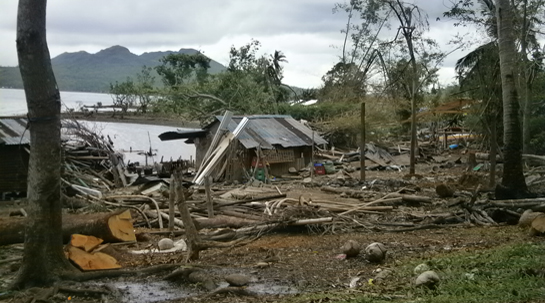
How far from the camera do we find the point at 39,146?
6.80 meters

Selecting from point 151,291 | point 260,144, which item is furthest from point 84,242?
point 260,144

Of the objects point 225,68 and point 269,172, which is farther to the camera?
point 225,68

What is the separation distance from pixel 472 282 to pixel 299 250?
3.70 metres

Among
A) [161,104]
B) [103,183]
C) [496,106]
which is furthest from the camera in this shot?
[161,104]

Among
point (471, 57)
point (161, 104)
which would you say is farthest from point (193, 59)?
point (471, 57)

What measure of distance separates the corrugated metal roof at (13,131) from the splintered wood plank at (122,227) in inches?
335

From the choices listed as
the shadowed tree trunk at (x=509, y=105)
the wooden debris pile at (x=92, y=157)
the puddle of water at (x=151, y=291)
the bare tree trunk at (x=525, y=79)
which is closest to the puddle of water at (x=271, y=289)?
the puddle of water at (x=151, y=291)

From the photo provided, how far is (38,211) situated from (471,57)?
16.3 metres

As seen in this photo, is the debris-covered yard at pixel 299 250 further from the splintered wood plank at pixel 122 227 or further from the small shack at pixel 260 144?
the small shack at pixel 260 144

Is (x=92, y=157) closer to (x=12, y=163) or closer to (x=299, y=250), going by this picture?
(x=12, y=163)

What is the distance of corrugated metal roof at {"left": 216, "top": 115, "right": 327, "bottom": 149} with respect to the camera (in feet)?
75.8

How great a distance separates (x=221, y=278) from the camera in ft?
23.4

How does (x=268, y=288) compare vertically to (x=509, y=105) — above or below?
below

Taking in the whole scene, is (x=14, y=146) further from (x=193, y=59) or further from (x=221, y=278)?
(x=193, y=59)
